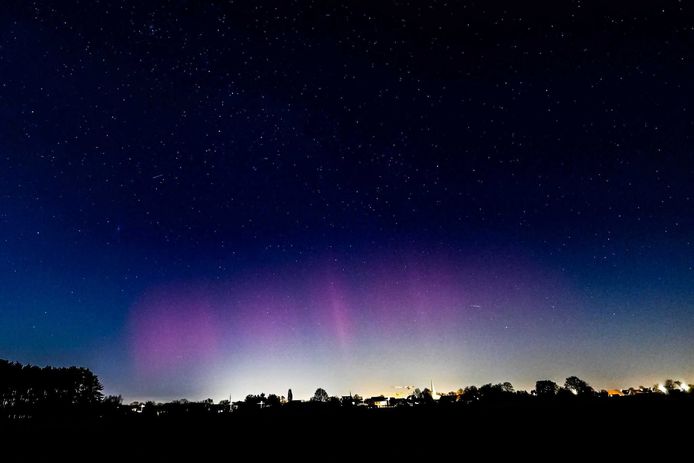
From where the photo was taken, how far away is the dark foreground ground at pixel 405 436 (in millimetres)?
10297

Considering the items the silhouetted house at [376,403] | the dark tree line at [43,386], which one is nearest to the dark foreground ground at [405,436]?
the silhouetted house at [376,403]

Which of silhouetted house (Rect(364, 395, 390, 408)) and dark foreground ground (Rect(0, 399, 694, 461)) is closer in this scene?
dark foreground ground (Rect(0, 399, 694, 461))

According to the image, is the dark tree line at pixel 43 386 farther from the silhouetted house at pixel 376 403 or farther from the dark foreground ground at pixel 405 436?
the dark foreground ground at pixel 405 436

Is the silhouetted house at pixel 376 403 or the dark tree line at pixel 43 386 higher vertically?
the dark tree line at pixel 43 386

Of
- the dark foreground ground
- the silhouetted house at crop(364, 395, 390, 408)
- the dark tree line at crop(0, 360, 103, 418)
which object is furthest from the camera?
the dark tree line at crop(0, 360, 103, 418)

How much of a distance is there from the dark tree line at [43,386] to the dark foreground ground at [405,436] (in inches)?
2358

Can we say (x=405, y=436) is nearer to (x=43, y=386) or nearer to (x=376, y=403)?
(x=376, y=403)

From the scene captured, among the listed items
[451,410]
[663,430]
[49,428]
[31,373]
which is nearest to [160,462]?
[49,428]

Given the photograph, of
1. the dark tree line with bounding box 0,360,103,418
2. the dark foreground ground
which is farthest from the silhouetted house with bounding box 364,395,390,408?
the dark tree line with bounding box 0,360,103,418

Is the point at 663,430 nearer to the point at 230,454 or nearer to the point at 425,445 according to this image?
the point at 425,445

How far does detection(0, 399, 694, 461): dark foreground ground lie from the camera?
33.8 ft

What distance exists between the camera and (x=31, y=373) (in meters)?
67.7

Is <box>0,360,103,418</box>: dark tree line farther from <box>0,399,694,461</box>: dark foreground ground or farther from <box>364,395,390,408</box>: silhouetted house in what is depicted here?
<box>0,399,694,461</box>: dark foreground ground

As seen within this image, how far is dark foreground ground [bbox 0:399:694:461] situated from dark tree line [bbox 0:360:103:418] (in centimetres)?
5990
